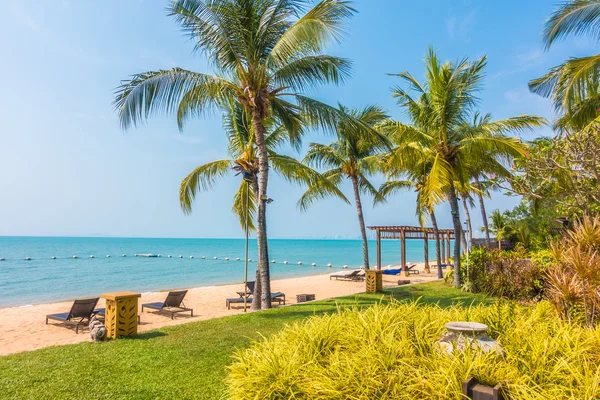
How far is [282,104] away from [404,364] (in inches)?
329

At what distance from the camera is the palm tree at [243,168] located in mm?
11695

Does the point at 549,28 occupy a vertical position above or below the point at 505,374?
above

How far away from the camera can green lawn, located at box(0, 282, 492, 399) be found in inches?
158

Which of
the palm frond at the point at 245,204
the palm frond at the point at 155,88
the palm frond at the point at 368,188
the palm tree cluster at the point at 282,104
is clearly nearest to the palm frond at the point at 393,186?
the palm frond at the point at 368,188

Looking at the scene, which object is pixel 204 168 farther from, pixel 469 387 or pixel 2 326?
pixel 469 387

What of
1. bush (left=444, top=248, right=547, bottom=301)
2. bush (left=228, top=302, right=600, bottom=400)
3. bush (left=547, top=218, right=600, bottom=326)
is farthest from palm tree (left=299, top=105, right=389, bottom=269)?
bush (left=228, top=302, right=600, bottom=400)

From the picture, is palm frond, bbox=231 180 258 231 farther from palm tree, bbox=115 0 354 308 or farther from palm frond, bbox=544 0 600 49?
palm frond, bbox=544 0 600 49

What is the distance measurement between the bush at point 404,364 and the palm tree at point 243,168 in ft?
25.8

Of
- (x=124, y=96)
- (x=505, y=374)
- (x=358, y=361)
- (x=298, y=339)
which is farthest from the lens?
(x=124, y=96)

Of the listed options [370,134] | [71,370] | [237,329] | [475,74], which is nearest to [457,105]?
[475,74]

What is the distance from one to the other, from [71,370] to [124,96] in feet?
20.4

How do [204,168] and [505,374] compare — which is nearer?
[505,374]

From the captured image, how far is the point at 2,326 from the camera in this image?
432 inches

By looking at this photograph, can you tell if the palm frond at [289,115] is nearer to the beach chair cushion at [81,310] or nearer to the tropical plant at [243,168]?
the tropical plant at [243,168]
